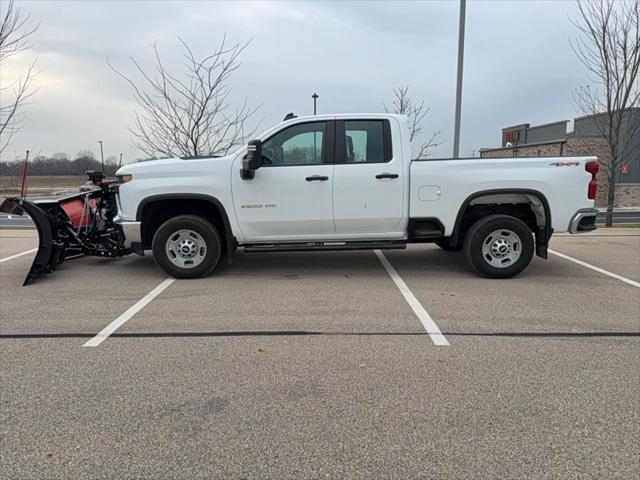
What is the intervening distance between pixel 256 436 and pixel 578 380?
2343mm

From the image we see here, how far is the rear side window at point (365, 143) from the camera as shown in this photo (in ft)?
20.7

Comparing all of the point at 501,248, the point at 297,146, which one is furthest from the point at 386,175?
the point at 501,248

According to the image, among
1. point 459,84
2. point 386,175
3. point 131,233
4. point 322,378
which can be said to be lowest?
point 322,378

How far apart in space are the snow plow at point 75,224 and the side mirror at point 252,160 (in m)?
Result: 1.84

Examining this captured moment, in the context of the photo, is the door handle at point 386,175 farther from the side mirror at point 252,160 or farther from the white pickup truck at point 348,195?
the side mirror at point 252,160

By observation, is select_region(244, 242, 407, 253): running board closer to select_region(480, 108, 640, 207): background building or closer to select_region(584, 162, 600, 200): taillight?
select_region(584, 162, 600, 200): taillight

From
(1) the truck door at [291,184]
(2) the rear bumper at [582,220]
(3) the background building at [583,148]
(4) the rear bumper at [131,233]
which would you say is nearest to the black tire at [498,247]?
(2) the rear bumper at [582,220]

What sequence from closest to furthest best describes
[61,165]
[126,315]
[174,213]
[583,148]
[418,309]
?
[126,315], [418,309], [174,213], [61,165], [583,148]

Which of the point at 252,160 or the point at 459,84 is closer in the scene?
the point at 252,160

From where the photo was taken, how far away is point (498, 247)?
21.1ft

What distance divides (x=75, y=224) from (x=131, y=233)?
1379mm

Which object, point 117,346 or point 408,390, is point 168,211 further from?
point 408,390

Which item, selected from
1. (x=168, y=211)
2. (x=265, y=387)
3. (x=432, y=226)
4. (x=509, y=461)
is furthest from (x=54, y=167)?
(x=509, y=461)

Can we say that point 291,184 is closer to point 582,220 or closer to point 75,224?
point 75,224
